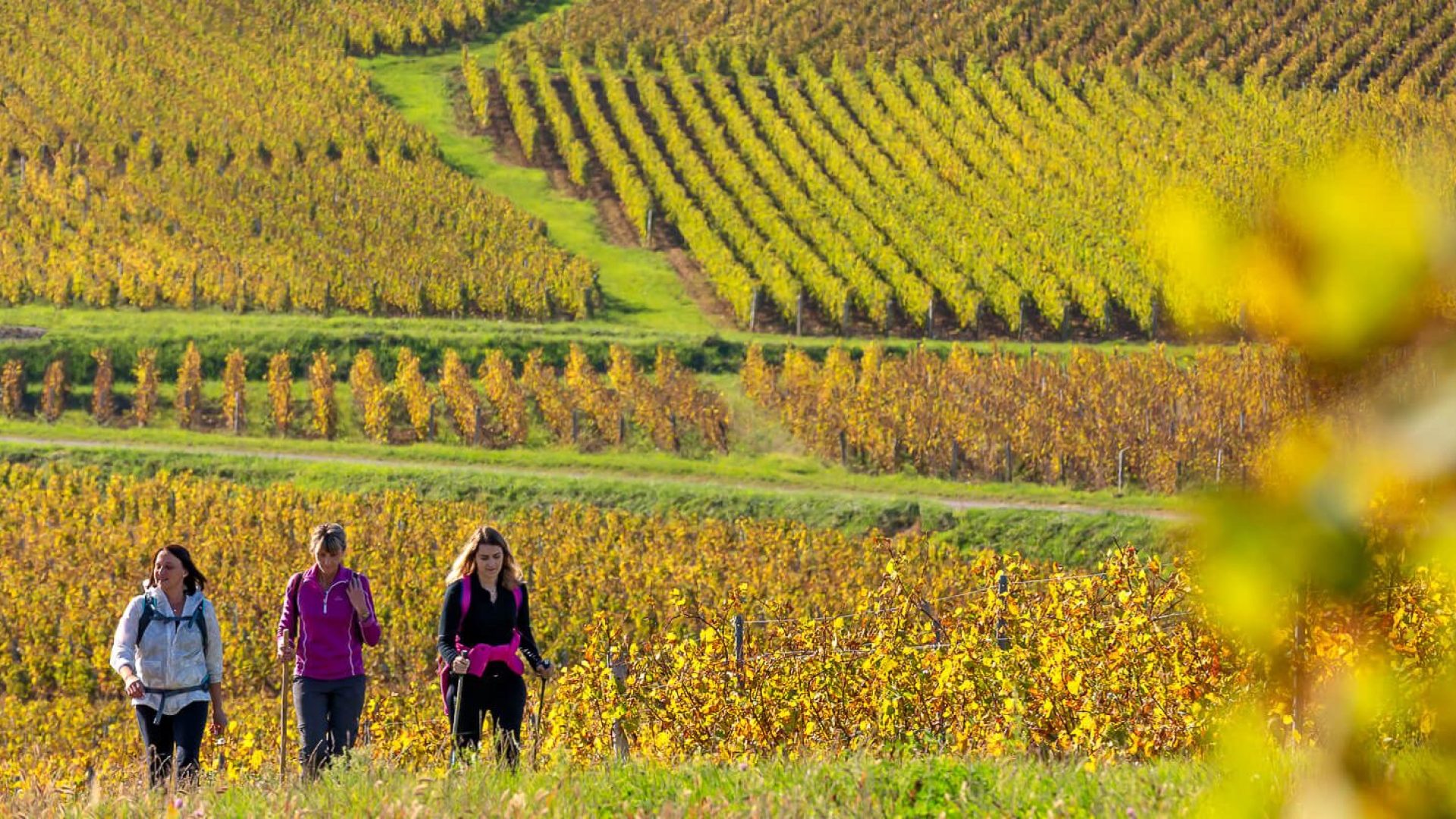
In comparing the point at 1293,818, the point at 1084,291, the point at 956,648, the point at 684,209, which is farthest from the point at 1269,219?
the point at 684,209

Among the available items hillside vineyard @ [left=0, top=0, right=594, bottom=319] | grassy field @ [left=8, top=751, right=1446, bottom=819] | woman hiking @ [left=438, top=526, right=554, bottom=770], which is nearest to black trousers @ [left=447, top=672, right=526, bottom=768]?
woman hiking @ [left=438, top=526, right=554, bottom=770]

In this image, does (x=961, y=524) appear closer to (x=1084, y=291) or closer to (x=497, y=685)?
(x=1084, y=291)

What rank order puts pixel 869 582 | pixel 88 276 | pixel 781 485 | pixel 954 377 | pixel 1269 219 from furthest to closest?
pixel 88 276, pixel 954 377, pixel 781 485, pixel 869 582, pixel 1269 219

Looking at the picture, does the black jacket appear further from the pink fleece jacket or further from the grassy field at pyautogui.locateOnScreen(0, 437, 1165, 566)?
the grassy field at pyautogui.locateOnScreen(0, 437, 1165, 566)

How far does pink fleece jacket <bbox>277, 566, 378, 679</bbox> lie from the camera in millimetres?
7652

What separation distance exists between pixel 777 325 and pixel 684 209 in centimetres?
735

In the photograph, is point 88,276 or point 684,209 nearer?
point 88,276

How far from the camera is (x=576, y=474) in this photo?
2783 cm

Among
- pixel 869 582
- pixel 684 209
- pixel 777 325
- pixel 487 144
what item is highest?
pixel 487 144

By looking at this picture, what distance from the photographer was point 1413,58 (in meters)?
51.6

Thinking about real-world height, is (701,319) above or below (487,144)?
below

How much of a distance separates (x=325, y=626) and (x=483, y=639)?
30.5 inches

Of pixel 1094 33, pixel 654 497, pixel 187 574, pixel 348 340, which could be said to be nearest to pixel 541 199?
pixel 348 340

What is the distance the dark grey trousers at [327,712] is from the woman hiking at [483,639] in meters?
0.53
